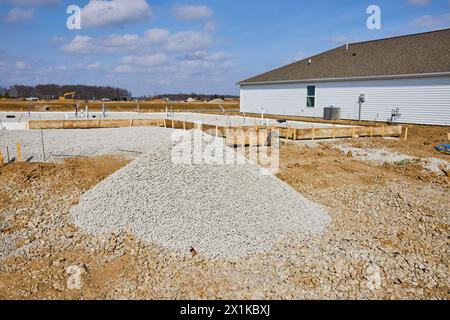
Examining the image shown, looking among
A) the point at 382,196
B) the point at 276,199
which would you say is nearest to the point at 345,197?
the point at 382,196

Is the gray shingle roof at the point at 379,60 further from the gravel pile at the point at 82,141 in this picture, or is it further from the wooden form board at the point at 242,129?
the gravel pile at the point at 82,141

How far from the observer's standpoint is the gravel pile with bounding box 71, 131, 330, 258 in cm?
510

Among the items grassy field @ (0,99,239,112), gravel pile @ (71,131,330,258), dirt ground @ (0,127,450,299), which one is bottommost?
dirt ground @ (0,127,450,299)

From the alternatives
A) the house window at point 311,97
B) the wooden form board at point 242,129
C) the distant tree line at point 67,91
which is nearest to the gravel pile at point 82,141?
the wooden form board at point 242,129

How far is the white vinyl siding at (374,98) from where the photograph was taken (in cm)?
1717

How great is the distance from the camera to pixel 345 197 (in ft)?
24.3

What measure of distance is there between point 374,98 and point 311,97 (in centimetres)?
480

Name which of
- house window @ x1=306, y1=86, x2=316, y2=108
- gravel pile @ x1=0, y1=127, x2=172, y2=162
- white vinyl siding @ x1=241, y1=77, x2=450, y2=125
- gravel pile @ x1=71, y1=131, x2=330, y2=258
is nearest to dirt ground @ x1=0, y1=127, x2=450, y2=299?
gravel pile @ x1=71, y1=131, x2=330, y2=258

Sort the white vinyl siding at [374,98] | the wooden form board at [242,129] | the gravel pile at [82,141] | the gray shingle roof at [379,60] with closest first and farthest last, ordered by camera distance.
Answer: the gravel pile at [82,141] → the wooden form board at [242,129] → the white vinyl siding at [374,98] → the gray shingle roof at [379,60]

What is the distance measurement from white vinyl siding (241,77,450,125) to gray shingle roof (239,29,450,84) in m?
0.57

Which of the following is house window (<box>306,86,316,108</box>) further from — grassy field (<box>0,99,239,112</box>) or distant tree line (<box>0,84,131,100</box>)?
distant tree line (<box>0,84,131,100</box>)

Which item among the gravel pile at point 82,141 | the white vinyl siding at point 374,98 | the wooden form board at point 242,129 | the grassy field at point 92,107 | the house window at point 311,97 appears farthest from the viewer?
the grassy field at point 92,107

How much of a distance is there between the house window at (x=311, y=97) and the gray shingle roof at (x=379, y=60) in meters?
0.80
